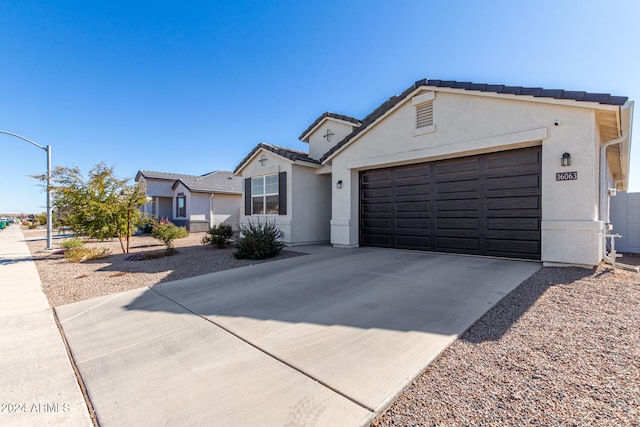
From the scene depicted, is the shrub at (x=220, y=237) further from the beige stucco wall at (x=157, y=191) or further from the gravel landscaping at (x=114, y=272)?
the beige stucco wall at (x=157, y=191)

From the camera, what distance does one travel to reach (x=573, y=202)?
19.0ft

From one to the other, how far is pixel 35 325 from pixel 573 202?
9693mm

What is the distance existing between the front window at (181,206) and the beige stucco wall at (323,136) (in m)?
12.7

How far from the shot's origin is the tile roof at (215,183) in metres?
20.5

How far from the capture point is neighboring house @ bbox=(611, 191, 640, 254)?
31.9ft

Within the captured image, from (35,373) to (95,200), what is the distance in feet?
28.8

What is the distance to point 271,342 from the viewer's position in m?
2.99

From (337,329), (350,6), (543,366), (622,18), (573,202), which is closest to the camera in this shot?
(543,366)

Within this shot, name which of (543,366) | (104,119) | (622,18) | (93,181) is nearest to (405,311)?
(543,366)

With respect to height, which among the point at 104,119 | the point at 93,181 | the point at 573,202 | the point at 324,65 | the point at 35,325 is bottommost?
the point at 35,325

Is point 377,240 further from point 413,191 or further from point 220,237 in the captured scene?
point 220,237

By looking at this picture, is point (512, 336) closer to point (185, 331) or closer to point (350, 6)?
point (185, 331)

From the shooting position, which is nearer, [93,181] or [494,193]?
[494,193]

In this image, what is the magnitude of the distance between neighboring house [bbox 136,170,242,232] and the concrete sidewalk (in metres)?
16.2
